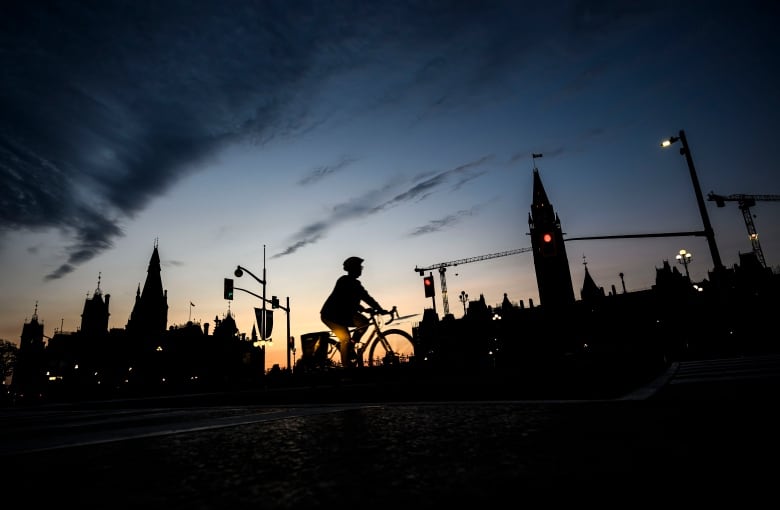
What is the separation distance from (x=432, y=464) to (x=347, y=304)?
8.64m

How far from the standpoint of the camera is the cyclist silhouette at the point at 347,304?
34.1 ft

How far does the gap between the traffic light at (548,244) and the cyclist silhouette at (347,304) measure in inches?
252

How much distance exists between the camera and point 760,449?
5.76ft

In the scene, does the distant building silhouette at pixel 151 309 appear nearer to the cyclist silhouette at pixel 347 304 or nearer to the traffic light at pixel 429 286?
the traffic light at pixel 429 286

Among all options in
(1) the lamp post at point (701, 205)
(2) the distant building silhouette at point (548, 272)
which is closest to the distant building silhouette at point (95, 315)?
(2) the distant building silhouette at point (548, 272)

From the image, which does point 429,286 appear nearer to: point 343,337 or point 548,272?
point 343,337

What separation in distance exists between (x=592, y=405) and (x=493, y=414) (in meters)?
1.09

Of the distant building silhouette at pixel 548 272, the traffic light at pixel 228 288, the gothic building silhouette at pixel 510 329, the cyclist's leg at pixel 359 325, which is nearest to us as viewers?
the cyclist's leg at pixel 359 325

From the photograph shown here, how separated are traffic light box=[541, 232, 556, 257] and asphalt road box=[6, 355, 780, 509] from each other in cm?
1052

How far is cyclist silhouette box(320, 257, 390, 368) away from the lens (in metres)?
10.4

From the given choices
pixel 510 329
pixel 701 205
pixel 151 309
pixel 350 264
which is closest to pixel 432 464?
pixel 350 264

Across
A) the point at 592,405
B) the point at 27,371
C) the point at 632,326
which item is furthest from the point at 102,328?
the point at 592,405

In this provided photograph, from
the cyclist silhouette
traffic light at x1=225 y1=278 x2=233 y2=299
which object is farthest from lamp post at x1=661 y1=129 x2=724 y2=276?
traffic light at x1=225 y1=278 x2=233 y2=299

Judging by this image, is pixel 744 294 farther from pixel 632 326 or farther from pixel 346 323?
pixel 346 323
